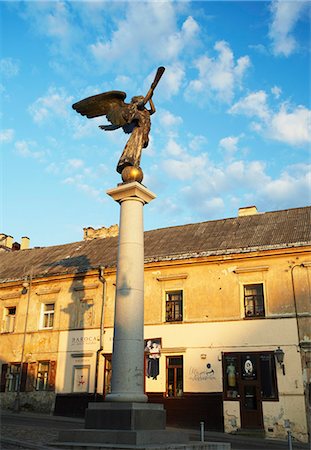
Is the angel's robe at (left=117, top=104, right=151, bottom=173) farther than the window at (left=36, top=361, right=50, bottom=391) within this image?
No

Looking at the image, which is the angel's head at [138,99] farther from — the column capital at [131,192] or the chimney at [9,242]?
the chimney at [9,242]

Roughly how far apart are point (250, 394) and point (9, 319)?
13804 millimetres

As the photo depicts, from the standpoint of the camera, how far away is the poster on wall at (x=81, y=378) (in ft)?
72.2

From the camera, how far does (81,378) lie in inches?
876

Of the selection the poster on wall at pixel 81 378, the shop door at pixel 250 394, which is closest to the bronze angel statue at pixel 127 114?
the shop door at pixel 250 394

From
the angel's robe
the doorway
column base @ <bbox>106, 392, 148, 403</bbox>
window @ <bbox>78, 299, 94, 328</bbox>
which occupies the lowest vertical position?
column base @ <bbox>106, 392, 148, 403</bbox>

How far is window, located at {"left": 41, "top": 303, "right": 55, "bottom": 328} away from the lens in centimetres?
2448

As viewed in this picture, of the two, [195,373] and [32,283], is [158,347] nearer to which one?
[195,373]

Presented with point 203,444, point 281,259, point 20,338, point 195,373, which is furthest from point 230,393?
point 20,338

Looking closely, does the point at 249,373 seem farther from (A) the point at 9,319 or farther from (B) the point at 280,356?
(A) the point at 9,319

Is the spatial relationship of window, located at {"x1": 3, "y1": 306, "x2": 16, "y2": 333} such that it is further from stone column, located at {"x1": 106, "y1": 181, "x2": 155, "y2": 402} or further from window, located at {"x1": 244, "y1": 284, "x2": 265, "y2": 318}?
stone column, located at {"x1": 106, "y1": 181, "x2": 155, "y2": 402}

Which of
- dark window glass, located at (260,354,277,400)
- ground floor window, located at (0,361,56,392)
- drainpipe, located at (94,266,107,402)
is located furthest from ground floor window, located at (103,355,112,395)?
dark window glass, located at (260,354,277,400)

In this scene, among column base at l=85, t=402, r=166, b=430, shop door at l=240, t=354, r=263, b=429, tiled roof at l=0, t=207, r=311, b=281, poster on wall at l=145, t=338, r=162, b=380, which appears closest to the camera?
column base at l=85, t=402, r=166, b=430

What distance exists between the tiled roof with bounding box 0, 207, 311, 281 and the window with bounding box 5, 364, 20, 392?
4793 millimetres
